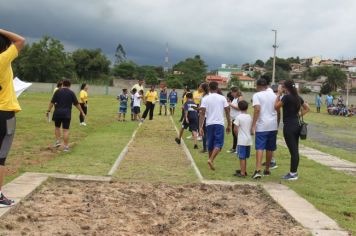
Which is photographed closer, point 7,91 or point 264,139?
point 7,91

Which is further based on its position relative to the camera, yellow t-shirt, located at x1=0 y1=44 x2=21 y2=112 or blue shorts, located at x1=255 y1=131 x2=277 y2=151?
blue shorts, located at x1=255 y1=131 x2=277 y2=151

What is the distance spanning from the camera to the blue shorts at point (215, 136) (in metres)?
10.4

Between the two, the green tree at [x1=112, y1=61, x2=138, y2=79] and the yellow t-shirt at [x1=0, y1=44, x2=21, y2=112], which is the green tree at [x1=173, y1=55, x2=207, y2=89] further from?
the yellow t-shirt at [x1=0, y1=44, x2=21, y2=112]

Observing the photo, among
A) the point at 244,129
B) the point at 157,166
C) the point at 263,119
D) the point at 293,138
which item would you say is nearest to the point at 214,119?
the point at 244,129

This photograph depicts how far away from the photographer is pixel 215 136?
34.4ft

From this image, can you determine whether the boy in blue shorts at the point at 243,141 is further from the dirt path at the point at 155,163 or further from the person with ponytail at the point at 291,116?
the dirt path at the point at 155,163

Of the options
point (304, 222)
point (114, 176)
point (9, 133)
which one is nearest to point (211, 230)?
point (304, 222)

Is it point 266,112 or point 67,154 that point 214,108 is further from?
point 67,154

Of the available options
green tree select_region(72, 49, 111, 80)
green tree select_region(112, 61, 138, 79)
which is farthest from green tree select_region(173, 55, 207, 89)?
green tree select_region(72, 49, 111, 80)

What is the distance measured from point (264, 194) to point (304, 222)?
69.4 inches

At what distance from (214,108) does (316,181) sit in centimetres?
251

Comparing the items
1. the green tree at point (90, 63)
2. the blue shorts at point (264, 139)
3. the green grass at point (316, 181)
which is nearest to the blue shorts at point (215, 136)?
the green grass at point (316, 181)

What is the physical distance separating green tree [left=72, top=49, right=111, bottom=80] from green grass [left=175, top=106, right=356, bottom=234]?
94443mm

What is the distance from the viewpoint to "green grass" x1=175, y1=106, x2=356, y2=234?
7156mm
